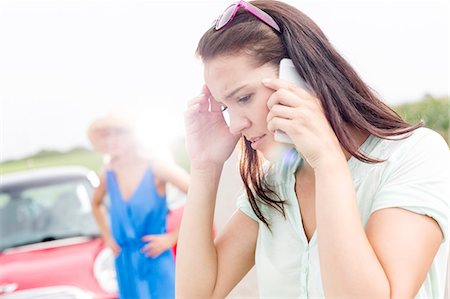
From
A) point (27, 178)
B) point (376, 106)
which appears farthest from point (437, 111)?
point (376, 106)

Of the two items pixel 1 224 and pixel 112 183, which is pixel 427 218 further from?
pixel 1 224

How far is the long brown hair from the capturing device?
92cm

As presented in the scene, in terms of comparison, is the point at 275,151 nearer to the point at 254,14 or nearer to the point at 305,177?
the point at 305,177

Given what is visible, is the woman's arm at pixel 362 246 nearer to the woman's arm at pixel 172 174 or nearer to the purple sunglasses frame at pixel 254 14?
the purple sunglasses frame at pixel 254 14

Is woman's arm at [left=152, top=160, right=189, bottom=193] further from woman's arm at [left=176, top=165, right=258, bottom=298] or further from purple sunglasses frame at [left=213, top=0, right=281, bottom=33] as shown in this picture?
purple sunglasses frame at [left=213, top=0, right=281, bottom=33]

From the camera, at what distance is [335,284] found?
84cm

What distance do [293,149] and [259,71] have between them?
0.11 m

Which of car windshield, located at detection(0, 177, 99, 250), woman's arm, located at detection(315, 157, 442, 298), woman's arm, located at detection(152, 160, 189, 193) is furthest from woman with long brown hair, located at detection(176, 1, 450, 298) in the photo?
car windshield, located at detection(0, 177, 99, 250)

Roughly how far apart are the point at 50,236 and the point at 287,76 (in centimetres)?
284

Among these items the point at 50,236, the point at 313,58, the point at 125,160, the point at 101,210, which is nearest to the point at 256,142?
the point at 313,58

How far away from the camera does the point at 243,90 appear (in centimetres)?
93

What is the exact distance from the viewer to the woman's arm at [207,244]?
105 cm

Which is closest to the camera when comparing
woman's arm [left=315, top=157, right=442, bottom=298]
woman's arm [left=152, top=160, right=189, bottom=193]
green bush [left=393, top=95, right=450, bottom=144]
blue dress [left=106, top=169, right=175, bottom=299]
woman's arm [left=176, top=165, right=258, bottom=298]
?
woman's arm [left=315, top=157, right=442, bottom=298]

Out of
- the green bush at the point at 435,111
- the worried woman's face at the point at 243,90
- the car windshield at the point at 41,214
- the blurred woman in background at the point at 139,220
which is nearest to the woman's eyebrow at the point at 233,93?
the worried woman's face at the point at 243,90
